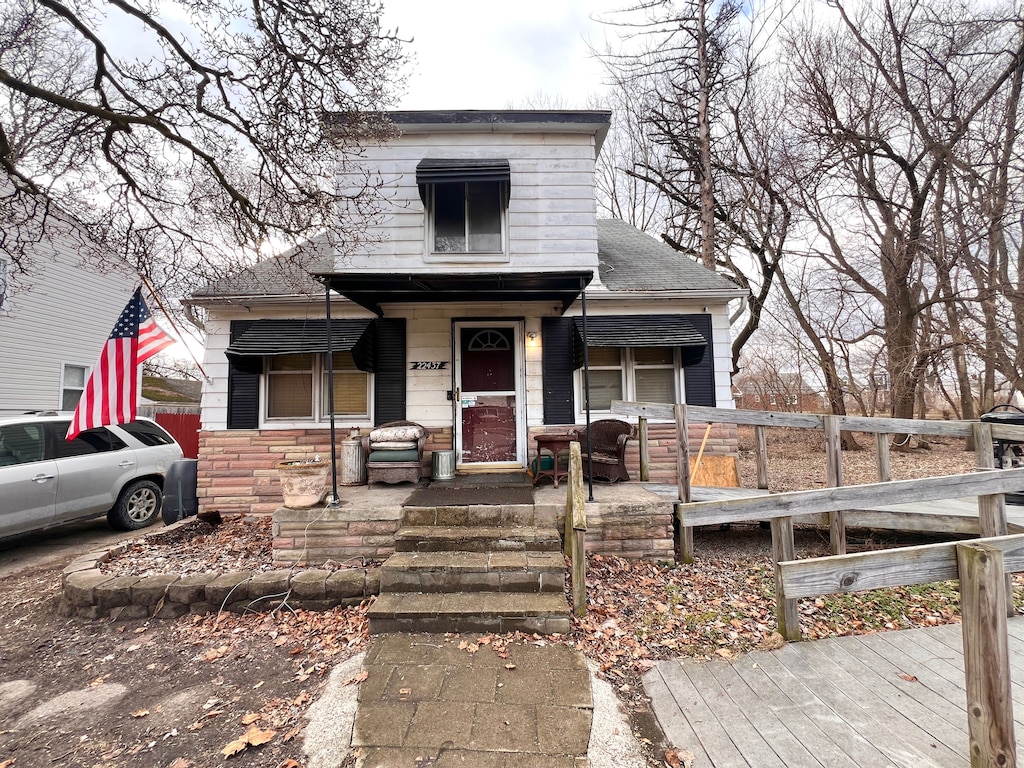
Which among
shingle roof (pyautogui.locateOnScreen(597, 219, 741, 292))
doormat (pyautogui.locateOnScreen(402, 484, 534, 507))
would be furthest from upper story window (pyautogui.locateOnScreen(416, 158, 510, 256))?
doormat (pyautogui.locateOnScreen(402, 484, 534, 507))

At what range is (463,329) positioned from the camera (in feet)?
20.8

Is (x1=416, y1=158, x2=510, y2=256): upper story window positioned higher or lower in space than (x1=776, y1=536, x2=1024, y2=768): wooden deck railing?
higher

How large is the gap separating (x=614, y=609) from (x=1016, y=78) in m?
14.0

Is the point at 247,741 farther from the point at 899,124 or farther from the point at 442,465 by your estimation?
the point at 899,124

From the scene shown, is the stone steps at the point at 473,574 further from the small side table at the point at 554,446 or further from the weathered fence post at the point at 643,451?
the weathered fence post at the point at 643,451

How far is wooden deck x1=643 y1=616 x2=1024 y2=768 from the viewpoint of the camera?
210 centimetres

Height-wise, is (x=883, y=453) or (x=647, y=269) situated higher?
(x=647, y=269)

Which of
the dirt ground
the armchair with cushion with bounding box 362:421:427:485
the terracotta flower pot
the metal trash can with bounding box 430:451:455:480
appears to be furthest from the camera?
the metal trash can with bounding box 430:451:455:480

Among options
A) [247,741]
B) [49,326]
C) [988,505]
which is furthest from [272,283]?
[988,505]

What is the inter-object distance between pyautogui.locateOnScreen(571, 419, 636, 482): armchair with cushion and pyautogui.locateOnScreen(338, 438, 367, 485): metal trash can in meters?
2.87

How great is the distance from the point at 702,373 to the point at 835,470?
7.51 feet

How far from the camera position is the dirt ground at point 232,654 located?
92.3 inches

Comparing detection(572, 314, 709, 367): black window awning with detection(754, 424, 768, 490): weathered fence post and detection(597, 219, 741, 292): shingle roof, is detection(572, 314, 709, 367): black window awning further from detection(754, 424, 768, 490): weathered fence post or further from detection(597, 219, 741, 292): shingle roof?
detection(754, 424, 768, 490): weathered fence post

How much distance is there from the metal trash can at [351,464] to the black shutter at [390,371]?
780mm
